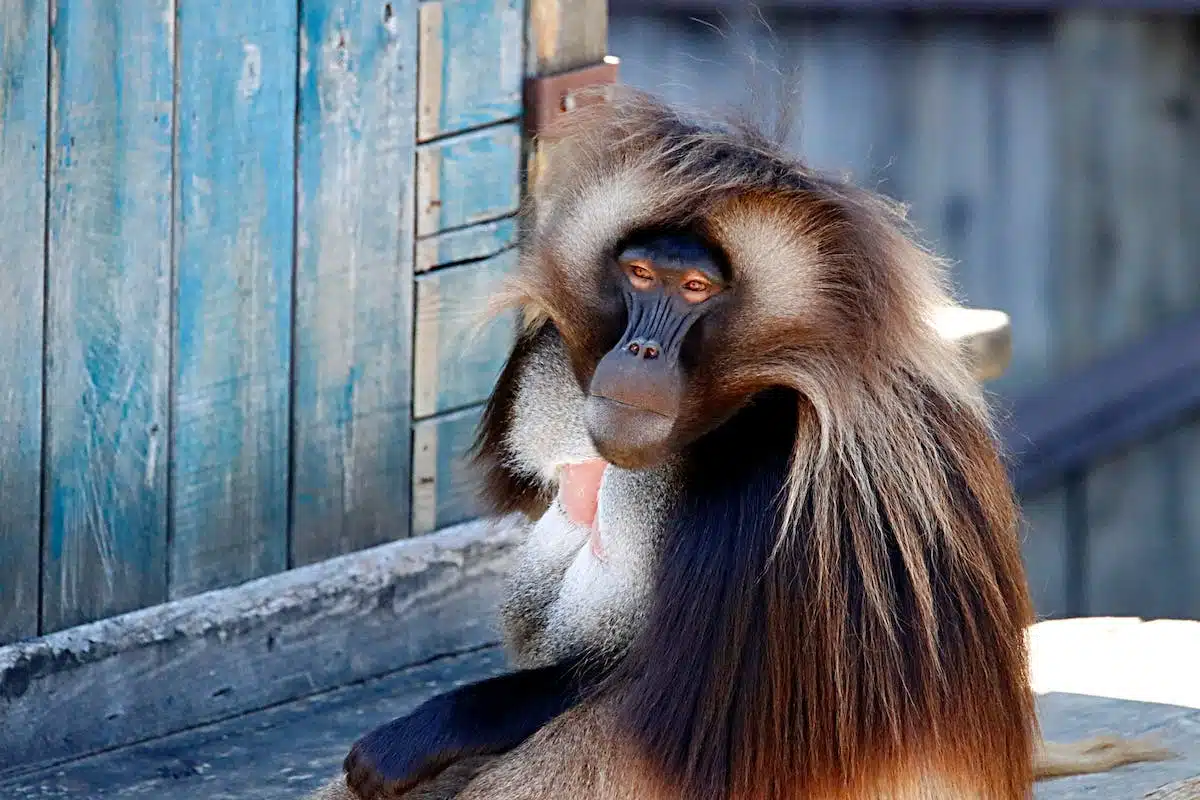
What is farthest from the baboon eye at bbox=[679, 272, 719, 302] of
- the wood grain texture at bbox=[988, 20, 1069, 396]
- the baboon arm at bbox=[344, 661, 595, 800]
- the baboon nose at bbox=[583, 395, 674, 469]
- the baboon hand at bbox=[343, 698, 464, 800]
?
the wood grain texture at bbox=[988, 20, 1069, 396]

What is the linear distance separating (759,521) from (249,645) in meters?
1.55

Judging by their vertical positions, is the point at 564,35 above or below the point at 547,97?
above

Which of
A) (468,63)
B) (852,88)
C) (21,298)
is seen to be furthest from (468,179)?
(852,88)

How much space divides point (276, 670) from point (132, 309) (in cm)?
82

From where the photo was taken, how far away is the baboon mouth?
3172 mm

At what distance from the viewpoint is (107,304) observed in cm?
363

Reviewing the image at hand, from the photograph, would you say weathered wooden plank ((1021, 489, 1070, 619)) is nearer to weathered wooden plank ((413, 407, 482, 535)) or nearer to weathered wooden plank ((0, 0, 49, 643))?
weathered wooden plank ((413, 407, 482, 535))

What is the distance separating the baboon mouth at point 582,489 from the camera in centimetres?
317

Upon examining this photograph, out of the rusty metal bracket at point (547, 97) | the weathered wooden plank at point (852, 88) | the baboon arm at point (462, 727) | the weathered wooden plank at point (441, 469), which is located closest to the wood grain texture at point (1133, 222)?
the weathered wooden plank at point (852, 88)

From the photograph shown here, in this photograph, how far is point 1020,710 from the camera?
2.91 metres

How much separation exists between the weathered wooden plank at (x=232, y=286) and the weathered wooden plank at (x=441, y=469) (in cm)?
35

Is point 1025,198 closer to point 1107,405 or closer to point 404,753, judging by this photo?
point 1107,405

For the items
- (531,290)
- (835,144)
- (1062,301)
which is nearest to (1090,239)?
(1062,301)

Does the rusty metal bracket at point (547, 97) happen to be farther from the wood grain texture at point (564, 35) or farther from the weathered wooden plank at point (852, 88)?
the weathered wooden plank at point (852, 88)
